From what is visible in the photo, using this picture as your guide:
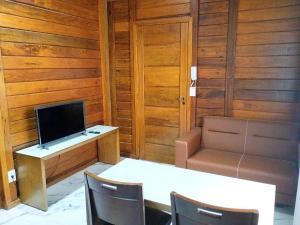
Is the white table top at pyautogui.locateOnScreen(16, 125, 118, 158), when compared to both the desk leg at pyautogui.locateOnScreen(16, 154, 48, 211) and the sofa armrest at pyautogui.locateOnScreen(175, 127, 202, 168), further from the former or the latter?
the sofa armrest at pyautogui.locateOnScreen(175, 127, 202, 168)

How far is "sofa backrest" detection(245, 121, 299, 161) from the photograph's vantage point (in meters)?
2.70

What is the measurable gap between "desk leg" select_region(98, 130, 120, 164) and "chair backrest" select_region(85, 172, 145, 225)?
2.09 meters

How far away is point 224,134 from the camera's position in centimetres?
304

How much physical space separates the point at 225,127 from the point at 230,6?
147 cm

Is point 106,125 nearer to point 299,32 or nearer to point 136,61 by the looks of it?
point 136,61

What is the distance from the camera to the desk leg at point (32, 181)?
96.7 inches

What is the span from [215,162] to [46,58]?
2253 millimetres

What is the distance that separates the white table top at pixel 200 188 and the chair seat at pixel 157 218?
23 cm

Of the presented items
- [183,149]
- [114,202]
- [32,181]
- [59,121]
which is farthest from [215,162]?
[32,181]

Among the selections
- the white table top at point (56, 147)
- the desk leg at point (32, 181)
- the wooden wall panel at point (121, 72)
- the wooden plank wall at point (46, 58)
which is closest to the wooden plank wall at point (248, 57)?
the wooden wall panel at point (121, 72)

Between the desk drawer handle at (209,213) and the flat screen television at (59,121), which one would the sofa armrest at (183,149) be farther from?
the desk drawer handle at (209,213)

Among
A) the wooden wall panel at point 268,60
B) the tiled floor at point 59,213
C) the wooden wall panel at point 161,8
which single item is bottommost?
the tiled floor at point 59,213

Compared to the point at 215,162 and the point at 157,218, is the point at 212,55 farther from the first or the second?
the point at 157,218

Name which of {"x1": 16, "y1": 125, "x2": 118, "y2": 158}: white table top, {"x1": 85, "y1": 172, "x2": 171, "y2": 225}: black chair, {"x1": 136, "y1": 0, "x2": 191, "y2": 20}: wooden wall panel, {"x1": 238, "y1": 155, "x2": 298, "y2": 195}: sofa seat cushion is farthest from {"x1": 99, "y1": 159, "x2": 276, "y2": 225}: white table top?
{"x1": 136, "y1": 0, "x2": 191, "y2": 20}: wooden wall panel
